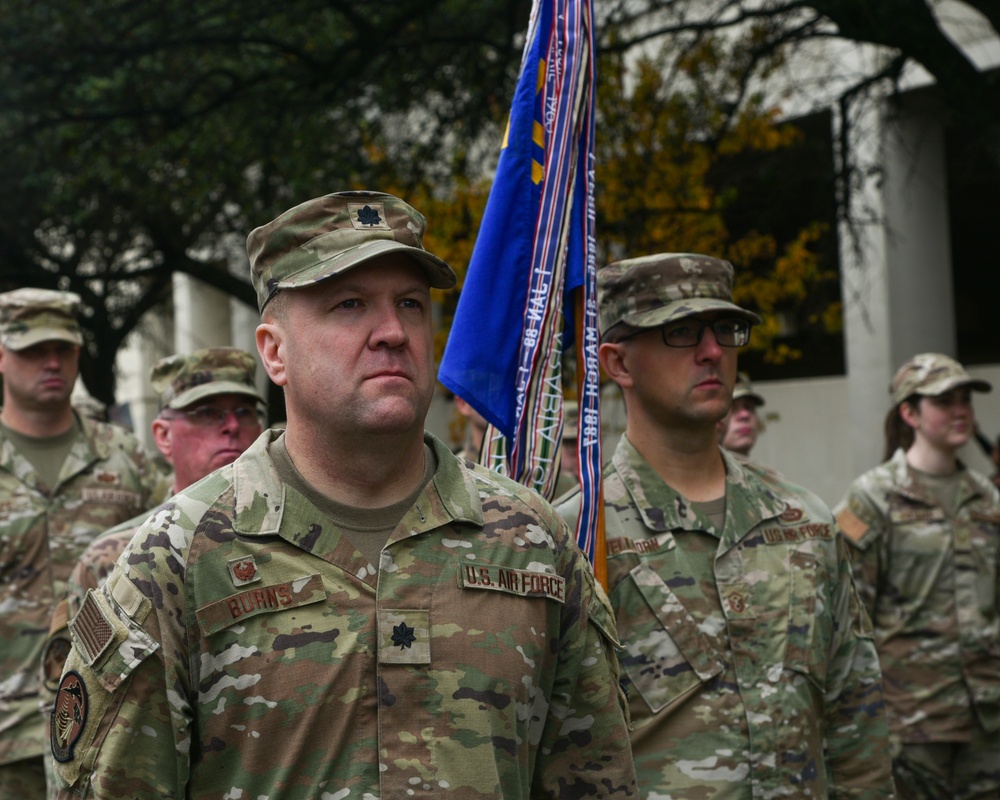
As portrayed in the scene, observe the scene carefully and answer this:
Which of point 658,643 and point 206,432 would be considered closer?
point 658,643

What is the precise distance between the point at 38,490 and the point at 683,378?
329 cm

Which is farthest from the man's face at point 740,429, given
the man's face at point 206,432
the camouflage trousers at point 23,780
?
the camouflage trousers at point 23,780

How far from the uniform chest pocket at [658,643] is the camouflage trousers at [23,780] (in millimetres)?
3027

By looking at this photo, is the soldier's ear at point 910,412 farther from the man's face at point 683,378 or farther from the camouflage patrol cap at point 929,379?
the man's face at point 683,378

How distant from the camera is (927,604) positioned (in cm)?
652

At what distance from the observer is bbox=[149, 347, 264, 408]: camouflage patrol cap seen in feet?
16.6

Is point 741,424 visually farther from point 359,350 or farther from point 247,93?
point 359,350

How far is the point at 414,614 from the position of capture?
254 cm

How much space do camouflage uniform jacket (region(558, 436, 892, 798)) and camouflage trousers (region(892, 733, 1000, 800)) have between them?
288cm

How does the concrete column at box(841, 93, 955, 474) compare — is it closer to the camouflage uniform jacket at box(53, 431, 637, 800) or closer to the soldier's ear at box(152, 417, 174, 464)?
the soldier's ear at box(152, 417, 174, 464)

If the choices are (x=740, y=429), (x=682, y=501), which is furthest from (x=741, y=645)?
(x=740, y=429)

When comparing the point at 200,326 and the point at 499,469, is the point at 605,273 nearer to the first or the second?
the point at 499,469

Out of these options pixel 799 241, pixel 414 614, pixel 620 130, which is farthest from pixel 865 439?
pixel 414 614

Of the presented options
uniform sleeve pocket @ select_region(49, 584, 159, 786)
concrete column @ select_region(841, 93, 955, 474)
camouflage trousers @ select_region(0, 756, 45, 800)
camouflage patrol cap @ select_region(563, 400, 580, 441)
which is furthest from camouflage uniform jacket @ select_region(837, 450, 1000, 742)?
concrete column @ select_region(841, 93, 955, 474)
